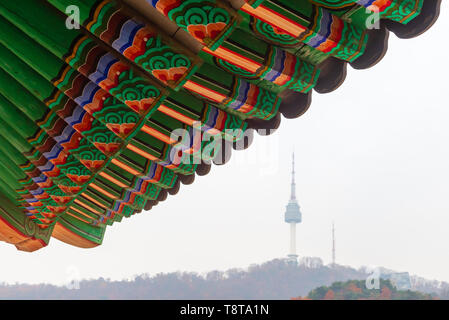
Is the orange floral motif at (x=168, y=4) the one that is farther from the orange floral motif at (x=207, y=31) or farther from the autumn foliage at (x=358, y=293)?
the autumn foliage at (x=358, y=293)

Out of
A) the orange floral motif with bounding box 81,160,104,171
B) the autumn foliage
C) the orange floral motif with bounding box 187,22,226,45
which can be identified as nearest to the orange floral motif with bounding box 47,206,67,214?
the orange floral motif with bounding box 81,160,104,171

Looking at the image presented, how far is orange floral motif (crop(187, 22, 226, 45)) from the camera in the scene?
11.0 feet

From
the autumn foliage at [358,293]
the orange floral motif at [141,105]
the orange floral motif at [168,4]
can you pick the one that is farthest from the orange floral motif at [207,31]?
the autumn foliage at [358,293]

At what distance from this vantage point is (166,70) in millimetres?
3900

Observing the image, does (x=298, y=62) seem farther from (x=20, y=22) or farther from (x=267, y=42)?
(x=20, y=22)

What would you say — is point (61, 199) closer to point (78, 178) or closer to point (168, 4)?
point (78, 178)

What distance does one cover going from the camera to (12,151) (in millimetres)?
5922

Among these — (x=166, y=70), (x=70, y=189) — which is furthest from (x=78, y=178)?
(x=166, y=70)

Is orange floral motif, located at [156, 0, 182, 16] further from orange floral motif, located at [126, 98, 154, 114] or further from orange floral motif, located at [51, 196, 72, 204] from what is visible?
orange floral motif, located at [51, 196, 72, 204]

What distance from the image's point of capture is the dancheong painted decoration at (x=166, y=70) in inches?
132

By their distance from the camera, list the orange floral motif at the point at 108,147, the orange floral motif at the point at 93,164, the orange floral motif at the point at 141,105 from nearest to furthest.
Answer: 1. the orange floral motif at the point at 141,105
2. the orange floral motif at the point at 108,147
3. the orange floral motif at the point at 93,164

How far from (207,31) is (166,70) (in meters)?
0.60

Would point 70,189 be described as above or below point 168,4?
below
